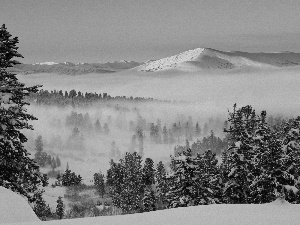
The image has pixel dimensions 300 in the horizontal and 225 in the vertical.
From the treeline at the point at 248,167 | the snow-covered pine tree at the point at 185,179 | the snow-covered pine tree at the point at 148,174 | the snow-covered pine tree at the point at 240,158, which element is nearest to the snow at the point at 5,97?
the snow-covered pine tree at the point at 185,179

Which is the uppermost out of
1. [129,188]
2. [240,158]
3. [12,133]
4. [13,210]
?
[12,133]

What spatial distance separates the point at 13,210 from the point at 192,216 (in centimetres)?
461

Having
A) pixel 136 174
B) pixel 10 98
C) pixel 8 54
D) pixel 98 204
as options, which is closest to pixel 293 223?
pixel 10 98

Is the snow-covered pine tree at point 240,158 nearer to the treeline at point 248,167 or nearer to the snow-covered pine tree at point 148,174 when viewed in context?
the treeline at point 248,167

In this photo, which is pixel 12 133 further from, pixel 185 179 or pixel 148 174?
pixel 148 174

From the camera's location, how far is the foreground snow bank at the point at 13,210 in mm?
7297

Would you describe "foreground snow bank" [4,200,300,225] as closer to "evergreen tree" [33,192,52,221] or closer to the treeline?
"evergreen tree" [33,192,52,221]

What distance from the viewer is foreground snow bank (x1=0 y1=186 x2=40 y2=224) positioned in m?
7.30

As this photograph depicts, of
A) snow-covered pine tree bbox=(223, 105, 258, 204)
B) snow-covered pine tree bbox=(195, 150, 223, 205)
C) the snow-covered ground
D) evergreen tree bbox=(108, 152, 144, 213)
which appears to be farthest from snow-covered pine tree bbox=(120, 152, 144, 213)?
the snow-covered ground

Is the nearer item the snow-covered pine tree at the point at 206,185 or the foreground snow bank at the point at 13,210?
the foreground snow bank at the point at 13,210

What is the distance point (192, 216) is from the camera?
6863mm

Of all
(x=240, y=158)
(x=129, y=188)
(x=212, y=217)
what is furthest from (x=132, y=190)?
(x=212, y=217)

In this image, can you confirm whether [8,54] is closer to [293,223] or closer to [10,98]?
[10,98]

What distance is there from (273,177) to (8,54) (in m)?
19.3
